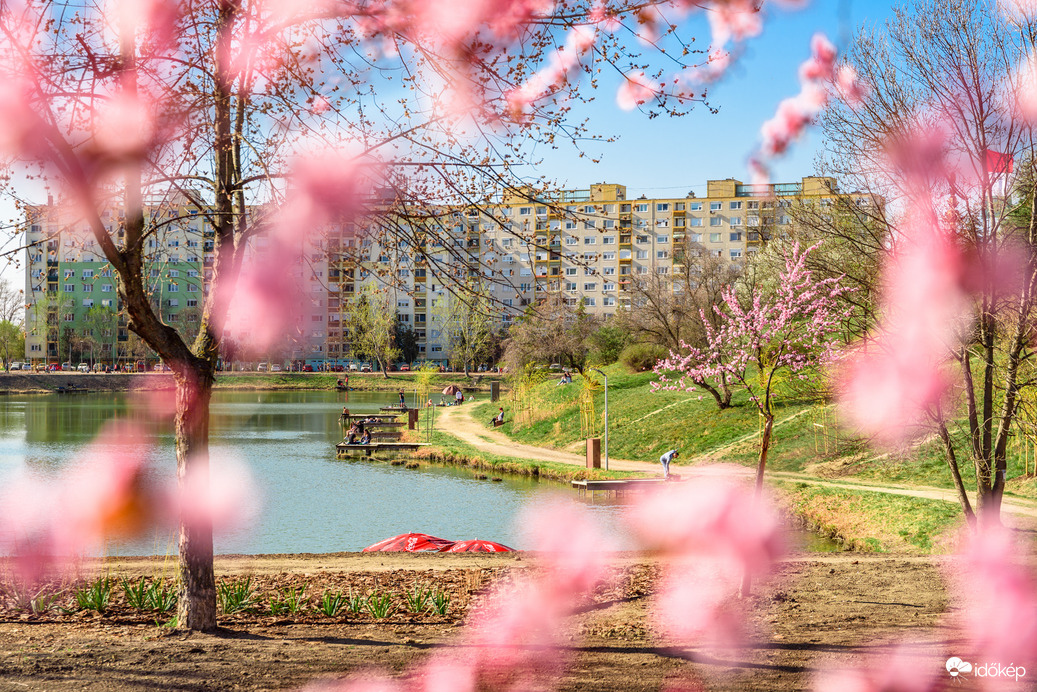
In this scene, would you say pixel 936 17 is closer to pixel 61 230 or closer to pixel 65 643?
pixel 61 230

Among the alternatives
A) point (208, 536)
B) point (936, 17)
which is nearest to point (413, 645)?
point (208, 536)

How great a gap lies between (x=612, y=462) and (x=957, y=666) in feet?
81.8

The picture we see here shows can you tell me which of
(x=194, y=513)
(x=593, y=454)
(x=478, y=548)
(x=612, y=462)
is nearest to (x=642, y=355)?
(x=612, y=462)

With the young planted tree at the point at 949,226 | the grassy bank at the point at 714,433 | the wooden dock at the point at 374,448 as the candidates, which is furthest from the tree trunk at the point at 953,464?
the wooden dock at the point at 374,448

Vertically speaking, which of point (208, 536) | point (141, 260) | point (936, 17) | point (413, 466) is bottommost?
point (413, 466)

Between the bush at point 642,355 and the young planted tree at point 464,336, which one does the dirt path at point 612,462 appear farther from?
the young planted tree at point 464,336

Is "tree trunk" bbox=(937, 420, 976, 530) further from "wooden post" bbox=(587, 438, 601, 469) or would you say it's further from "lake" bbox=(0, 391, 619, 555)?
"wooden post" bbox=(587, 438, 601, 469)

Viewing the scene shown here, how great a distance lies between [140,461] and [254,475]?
5.79 metres

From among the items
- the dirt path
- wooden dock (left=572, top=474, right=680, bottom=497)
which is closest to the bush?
the dirt path

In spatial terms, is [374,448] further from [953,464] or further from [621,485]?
[953,464]

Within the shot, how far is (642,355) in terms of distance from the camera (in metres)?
50.2

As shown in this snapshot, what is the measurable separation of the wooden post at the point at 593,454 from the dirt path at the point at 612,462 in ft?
3.17

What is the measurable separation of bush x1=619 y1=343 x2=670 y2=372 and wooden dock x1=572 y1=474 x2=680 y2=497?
75.1 feet

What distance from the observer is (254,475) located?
28531 mm
